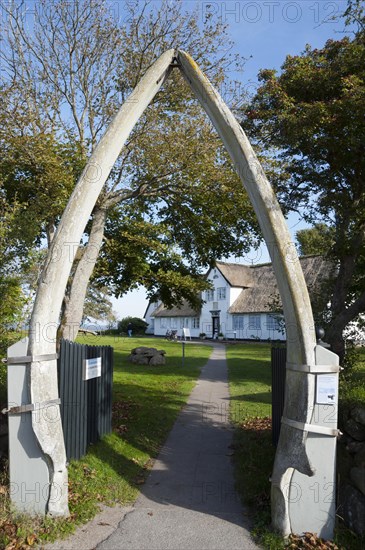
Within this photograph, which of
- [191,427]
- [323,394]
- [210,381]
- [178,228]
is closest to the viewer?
[323,394]

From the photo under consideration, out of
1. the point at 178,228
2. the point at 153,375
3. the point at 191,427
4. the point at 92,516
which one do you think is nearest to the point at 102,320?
the point at 153,375

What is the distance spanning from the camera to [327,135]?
9289mm

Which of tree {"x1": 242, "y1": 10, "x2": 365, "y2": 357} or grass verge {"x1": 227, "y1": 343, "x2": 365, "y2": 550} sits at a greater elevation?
tree {"x1": 242, "y1": 10, "x2": 365, "y2": 357}

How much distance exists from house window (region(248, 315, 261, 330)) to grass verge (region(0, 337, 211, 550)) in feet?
96.4

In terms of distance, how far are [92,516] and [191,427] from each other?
15.6 feet

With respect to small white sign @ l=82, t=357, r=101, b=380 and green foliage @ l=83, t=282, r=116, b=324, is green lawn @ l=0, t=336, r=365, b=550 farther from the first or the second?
green foliage @ l=83, t=282, r=116, b=324

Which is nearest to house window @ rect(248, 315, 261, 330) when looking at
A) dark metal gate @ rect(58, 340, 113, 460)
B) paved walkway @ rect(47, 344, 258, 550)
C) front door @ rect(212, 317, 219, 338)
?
front door @ rect(212, 317, 219, 338)

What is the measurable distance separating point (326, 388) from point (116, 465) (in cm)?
398

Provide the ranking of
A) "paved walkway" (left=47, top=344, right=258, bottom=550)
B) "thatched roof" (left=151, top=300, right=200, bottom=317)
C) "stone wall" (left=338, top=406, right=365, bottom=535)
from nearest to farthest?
"paved walkway" (left=47, top=344, right=258, bottom=550), "stone wall" (left=338, top=406, right=365, bottom=535), "thatched roof" (left=151, top=300, right=200, bottom=317)

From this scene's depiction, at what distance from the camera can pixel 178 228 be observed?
1442cm

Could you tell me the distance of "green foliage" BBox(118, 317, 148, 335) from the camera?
2451 inches

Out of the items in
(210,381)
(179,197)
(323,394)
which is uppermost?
(179,197)

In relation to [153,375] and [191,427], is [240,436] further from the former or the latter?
[153,375]

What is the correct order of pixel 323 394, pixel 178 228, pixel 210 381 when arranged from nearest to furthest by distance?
pixel 323 394 < pixel 178 228 < pixel 210 381
